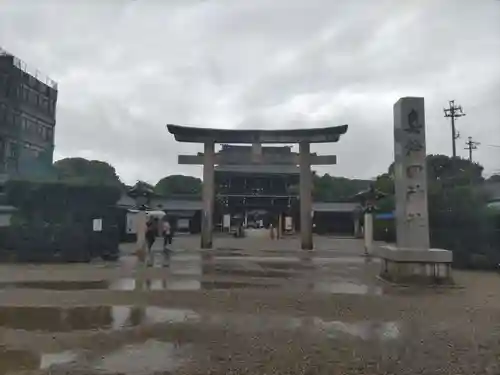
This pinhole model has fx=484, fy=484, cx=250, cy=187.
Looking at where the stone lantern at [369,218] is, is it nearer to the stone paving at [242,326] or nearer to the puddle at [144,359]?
the stone paving at [242,326]

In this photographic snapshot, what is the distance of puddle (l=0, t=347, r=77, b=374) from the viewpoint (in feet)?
15.4

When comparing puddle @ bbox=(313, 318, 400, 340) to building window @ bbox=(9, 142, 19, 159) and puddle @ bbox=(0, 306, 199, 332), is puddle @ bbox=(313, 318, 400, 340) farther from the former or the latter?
building window @ bbox=(9, 142, 19, 159)

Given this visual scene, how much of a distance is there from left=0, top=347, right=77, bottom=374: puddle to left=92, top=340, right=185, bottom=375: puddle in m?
0.42

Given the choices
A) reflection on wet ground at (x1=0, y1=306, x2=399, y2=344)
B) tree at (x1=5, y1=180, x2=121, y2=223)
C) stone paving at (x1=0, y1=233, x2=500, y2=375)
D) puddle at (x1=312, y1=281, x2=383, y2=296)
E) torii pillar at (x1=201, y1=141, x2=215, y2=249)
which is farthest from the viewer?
torii pillar at (x1=201, y1=141, x2=215, y2=249)

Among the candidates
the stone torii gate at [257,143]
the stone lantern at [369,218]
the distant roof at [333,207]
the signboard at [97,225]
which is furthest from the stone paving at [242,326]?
the distant roof at [333,207]

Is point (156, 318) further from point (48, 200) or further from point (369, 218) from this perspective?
point (369, 218)

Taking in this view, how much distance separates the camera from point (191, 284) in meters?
11.0

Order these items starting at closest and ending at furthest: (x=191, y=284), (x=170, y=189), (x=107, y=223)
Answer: (x=191, y=284), (x=107, y=223), (x=170, y=189)

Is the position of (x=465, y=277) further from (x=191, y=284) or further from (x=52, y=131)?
(x=52, y=131)

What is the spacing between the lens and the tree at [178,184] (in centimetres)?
7625

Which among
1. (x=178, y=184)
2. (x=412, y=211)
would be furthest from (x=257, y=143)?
(x=178, y=184)

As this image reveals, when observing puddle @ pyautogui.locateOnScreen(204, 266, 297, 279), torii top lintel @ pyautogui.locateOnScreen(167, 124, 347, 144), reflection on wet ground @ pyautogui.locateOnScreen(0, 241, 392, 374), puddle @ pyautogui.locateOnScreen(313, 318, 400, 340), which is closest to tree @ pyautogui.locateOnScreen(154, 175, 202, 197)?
torii top lintel @ pyautogui.locateOnScreen(167, 124, 347, 144)

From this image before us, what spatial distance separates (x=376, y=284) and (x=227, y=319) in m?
5.72

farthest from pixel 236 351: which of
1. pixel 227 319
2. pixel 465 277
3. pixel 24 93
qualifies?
pixel 24 93
